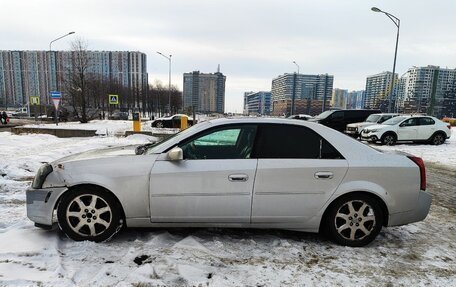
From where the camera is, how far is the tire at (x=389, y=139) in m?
15.7

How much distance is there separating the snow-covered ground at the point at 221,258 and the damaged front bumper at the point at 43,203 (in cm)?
24

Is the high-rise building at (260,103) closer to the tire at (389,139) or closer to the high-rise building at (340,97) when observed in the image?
the high-rise building at (340,97)

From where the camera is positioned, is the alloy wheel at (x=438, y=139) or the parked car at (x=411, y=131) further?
the alloy wheel at (x=438, y=139)

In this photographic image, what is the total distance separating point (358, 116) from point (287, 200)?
20.1m

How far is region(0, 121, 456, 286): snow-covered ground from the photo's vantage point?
300cm

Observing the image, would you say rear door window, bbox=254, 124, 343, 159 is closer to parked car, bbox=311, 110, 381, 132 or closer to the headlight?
the headlight

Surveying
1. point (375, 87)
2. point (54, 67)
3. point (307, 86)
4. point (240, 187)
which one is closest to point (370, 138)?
point (240, 187)

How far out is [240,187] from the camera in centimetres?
362

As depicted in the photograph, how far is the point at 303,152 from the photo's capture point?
379 cm

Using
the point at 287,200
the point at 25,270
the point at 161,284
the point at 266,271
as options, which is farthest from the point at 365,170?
the point at 25,270

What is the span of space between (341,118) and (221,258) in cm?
1999

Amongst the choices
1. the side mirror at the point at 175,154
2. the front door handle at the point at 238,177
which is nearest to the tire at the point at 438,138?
the front door handle at the point at 238,177

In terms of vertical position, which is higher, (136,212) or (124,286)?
(136,212)

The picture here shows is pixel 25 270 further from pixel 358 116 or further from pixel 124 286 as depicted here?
pixel 358 116
